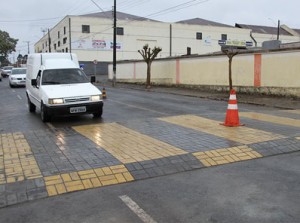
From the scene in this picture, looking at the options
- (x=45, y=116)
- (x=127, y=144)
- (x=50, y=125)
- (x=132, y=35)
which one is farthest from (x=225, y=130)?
(x=132, y=35)

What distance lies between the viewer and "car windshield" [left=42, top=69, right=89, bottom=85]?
11.8 metres

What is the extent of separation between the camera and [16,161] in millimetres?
6422

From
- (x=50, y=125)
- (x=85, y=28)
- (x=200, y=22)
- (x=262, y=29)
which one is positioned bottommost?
(x=50, y=125)

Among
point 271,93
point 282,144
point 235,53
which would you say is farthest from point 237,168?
point 235,53

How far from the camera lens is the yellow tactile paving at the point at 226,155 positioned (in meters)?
6.44

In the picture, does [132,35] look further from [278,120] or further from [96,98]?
[278,120]

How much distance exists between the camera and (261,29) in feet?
247

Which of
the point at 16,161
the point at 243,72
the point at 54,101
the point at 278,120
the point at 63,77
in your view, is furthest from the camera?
the point at 243,72

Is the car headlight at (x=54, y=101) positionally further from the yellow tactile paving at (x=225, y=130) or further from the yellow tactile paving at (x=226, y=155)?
the yellow tactile paving at (x=226, y=155)

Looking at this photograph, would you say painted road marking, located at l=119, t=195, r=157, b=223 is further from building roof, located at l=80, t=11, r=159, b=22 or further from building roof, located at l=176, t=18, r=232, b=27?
building roof, located at l=176, t=18, r=232, b=27

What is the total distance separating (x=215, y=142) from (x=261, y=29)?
72.8 m

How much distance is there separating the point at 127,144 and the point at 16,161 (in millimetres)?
2135

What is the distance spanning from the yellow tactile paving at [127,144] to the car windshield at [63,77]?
8.79ft

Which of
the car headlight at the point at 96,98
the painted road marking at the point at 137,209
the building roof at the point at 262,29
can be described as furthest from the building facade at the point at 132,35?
the painted road marking at the point at 137,209
